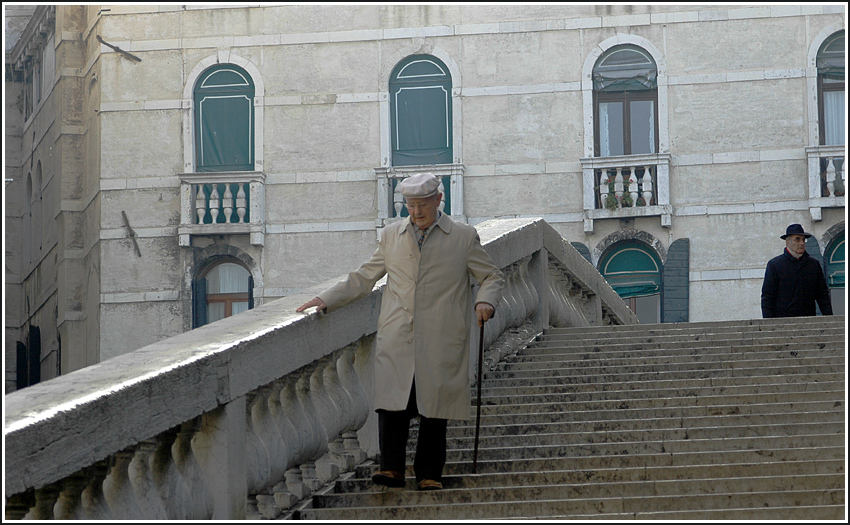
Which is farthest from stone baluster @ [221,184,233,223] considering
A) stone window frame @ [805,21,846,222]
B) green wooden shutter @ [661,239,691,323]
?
stone window frame @ [805,21,846,222]

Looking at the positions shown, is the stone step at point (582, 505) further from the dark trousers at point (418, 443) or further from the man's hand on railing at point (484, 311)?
the man's hand on railing at point (484, 311)

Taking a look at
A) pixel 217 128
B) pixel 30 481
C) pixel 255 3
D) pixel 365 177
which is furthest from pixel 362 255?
pixel 30 481

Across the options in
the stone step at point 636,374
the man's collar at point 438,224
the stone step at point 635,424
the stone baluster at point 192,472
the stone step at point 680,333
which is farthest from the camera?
the stone step at point 680,333

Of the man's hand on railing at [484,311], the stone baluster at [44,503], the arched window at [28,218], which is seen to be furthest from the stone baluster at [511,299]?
the arched window at [28,218]

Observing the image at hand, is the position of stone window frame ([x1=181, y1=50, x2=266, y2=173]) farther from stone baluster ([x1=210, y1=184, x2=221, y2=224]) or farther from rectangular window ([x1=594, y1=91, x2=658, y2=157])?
rectangular window ([x1=594, y1=91, x2=658, y2=157])

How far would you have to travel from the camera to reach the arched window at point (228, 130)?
22531 millimetres

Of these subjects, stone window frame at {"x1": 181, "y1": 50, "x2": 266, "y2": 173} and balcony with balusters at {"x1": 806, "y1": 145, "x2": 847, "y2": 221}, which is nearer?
balcony with balusters at {"x1": 806, "y1": 145, "x2": 847, "y2": 221}

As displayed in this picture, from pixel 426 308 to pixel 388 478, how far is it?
2.31ft

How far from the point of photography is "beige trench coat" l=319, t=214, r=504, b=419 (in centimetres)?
505

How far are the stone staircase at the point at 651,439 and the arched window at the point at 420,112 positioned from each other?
573 inches

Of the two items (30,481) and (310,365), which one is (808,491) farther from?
(30,481)

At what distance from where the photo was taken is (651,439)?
565 cm

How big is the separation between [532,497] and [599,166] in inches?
665

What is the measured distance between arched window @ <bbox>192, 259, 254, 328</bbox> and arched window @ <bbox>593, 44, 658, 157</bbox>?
6.75m
